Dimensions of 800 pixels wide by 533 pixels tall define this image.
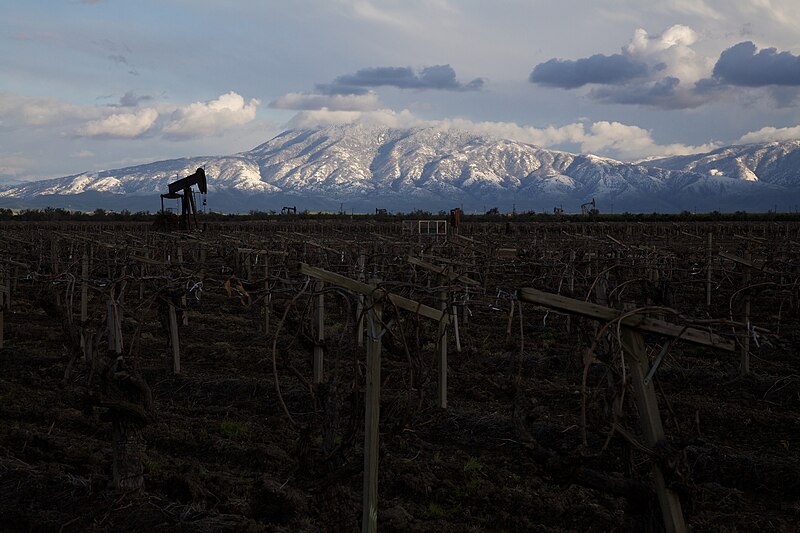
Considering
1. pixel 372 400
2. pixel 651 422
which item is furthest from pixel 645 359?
pixel 372 400

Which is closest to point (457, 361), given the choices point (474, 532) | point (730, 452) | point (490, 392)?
point (490, 392)

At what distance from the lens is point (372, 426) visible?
5590 mm

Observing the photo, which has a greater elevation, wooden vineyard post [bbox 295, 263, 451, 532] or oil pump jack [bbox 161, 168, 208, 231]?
oil pump jack [bbox 161, 168, 208, 231]

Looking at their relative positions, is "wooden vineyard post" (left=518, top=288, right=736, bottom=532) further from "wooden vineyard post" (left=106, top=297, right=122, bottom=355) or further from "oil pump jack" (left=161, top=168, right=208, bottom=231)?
"oil pump jack" (left=161, top=168, right=208, bottom=231)

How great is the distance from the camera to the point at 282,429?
9.25 meters

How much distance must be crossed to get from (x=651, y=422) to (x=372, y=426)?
2158mm

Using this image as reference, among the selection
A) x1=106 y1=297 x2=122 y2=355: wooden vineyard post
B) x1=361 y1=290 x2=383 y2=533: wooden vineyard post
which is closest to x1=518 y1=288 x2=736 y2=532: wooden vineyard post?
x1=361 y1=290 x2=383 y2=533: wooden vineyard post

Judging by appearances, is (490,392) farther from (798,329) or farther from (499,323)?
(798,329)

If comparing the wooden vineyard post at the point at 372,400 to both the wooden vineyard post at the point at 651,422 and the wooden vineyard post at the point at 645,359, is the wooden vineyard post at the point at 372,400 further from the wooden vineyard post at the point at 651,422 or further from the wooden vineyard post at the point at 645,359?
the wooden vineyard post at the point at 651,422

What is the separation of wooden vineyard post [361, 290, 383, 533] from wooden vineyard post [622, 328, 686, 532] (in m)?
1.97

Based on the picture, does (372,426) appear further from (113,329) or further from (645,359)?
(113,329)

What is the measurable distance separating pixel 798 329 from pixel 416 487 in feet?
37.7

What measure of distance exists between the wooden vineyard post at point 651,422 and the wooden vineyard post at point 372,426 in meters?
1.97

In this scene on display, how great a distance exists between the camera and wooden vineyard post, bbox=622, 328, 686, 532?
13.8ft
